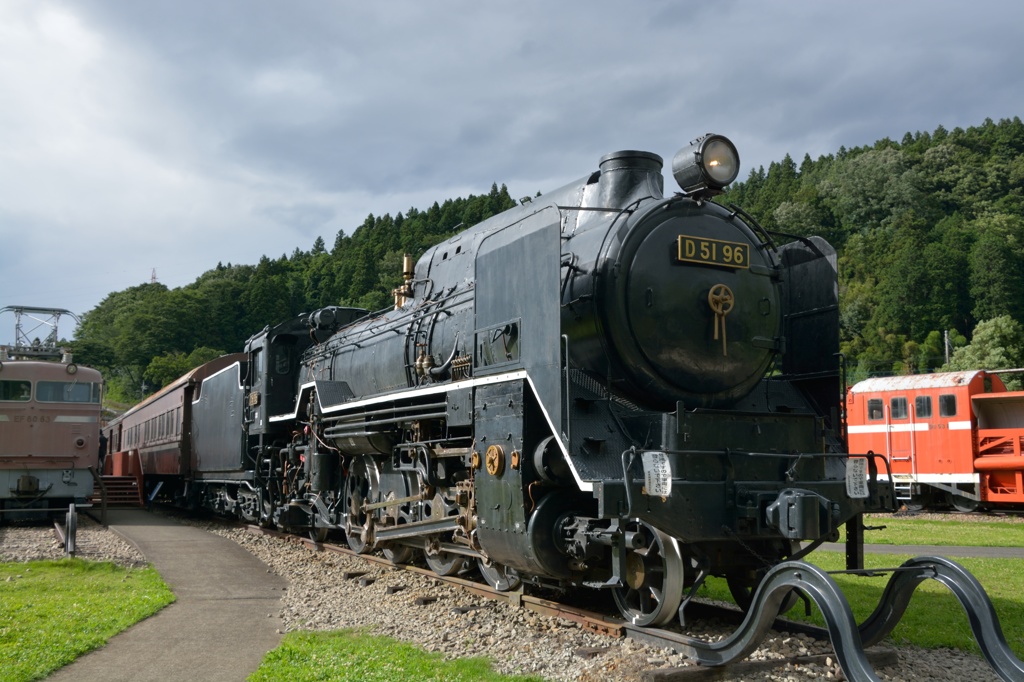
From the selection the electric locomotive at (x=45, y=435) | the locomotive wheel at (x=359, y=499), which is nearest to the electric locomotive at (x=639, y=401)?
the locomotive wheel at (x=359, y=499)

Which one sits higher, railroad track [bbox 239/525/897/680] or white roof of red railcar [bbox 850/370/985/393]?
white roof of red railcar [bbox 850/370/985/393]

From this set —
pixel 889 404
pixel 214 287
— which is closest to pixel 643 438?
pixel 889 404

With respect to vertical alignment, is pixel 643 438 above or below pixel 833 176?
below

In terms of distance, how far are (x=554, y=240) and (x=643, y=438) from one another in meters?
1.69

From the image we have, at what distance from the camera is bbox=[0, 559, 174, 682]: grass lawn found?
6387mm

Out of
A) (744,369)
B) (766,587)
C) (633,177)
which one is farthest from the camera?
(633,177)

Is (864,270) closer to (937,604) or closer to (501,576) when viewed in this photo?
(937,604)

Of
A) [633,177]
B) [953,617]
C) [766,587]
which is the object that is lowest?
[953,617]

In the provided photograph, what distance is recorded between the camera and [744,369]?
703 cm

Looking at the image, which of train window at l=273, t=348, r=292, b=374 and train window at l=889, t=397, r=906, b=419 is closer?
train window at l=273, t=348, r=292, b=374

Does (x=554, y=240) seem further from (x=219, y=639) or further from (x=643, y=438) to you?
(x=219, y=639)

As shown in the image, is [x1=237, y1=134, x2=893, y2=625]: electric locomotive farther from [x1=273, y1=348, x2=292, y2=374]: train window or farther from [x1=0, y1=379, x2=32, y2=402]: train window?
[x1=0, y1=379, x2=32, y2=402]: train window

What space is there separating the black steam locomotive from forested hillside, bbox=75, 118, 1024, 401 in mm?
45106

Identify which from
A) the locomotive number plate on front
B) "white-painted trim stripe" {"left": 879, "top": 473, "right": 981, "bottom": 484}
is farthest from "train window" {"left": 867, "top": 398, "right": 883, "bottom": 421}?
the locomotive number plate on front
